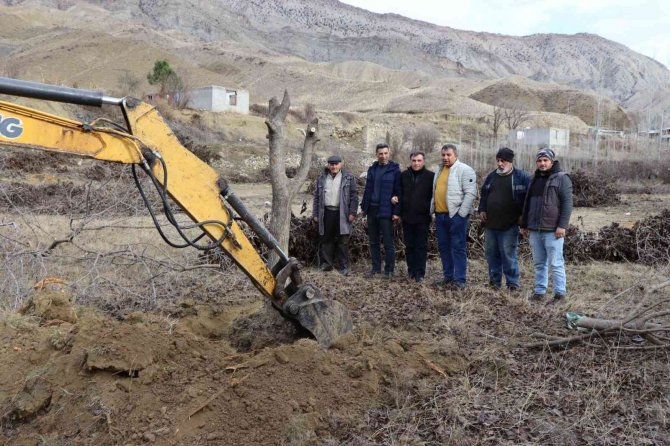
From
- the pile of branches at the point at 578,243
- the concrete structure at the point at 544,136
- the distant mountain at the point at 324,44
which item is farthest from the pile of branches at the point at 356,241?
the distant mountain at the point at 324,44

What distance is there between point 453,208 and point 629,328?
287 cm

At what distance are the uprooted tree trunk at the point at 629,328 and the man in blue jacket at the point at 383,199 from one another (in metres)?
3.26

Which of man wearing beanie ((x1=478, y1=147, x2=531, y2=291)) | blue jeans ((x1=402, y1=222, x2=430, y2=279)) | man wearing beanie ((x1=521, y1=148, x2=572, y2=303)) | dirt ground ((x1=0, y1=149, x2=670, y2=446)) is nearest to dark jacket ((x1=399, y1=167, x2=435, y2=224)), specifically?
blue jeans ((x1=402, y1=222, x2=430, y2=279))

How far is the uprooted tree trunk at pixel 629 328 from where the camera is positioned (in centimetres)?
445

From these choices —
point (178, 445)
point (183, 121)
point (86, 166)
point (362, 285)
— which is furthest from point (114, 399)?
point (183, 121)

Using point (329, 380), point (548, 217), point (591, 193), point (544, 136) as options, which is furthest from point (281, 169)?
point (544, 136)

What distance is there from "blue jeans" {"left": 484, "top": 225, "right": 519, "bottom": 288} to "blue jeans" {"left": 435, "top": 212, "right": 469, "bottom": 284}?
0.34 meters

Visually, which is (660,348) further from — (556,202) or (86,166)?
(86,166)

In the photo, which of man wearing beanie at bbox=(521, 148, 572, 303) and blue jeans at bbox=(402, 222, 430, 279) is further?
blue jeans at bbox=(402, 222, 430, 279)

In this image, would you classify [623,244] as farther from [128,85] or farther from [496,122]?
[128,85]

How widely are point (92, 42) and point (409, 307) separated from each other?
6372 cm

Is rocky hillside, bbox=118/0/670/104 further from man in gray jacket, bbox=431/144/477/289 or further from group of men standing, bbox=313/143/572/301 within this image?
man in gray jacket, bbox=431/144/477/289

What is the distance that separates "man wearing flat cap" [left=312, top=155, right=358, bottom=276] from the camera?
8.04 m

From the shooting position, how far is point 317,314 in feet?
15.8
